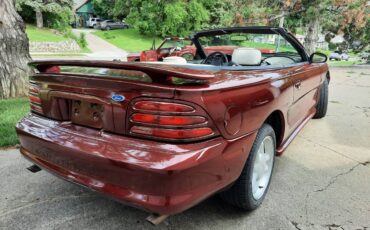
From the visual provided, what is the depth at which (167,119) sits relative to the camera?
1.75 meters

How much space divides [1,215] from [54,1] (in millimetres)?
28655

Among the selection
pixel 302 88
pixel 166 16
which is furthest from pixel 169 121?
pixel 166 16

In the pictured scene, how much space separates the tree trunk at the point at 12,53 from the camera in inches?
221

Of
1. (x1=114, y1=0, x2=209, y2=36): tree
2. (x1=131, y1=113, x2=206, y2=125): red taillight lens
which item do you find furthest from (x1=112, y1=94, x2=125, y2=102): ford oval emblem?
(x1=114, y1=0, x2=209, y2=36): tree

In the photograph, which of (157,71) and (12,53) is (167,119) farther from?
(12,53)

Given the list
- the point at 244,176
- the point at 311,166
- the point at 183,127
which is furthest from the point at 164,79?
the point at 311,166

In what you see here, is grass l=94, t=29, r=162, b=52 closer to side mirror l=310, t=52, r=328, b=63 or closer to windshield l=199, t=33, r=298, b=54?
windshield l=199, t=33, r=298, b=54

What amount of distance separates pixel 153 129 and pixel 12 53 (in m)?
5.10

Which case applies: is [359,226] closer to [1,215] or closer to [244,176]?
[244,176]

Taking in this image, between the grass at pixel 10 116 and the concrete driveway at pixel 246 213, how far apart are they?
10.4 inches

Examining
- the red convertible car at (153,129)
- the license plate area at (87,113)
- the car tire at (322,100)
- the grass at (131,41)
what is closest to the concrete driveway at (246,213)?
the red convertible car at (153,129)

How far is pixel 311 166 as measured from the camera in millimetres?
3432

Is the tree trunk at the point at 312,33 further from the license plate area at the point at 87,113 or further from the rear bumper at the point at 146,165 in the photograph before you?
the license plate area at the point at 87,113

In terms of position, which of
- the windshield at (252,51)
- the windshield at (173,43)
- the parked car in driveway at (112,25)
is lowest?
the windshield at (252,51)
